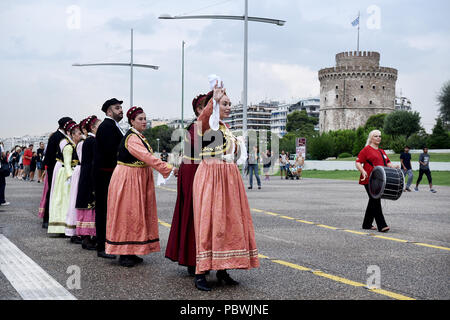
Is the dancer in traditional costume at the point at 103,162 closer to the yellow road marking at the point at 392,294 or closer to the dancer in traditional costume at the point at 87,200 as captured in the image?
the dancer in traditional costume at the point at 87,200

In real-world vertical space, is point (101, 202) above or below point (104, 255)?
above

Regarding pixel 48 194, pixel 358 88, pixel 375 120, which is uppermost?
pixel 358 88

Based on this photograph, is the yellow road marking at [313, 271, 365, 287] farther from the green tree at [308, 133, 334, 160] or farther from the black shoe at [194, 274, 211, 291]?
the green tree at [308, 133, 334, 160]

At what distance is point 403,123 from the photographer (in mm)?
85188

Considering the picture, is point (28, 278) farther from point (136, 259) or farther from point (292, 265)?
point (292, 265)

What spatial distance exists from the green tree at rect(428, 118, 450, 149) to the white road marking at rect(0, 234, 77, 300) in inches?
2453

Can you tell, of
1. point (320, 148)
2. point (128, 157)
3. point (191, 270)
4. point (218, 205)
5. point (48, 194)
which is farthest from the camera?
point (320, 148)

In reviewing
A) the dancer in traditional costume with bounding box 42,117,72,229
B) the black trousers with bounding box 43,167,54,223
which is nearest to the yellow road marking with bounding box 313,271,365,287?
the dancer in traditional costume with bounding box 42,117,72,229

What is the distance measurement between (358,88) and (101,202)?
10450 cm

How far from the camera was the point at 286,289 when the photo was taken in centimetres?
571

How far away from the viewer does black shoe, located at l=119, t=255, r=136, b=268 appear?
6.95m

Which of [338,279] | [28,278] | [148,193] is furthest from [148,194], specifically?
[338,279]

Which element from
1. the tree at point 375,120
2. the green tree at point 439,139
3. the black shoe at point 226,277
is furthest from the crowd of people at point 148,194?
the tree at point 375,120
